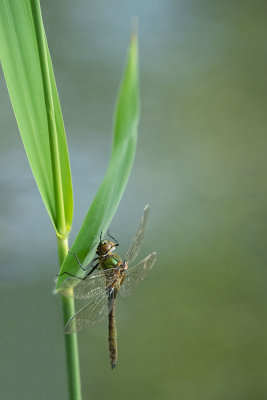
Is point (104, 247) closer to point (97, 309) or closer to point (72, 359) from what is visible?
point (97, 309)

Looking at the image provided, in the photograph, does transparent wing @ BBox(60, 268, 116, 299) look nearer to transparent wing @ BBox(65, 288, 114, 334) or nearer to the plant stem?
transparent wing @ BBox(65, 288, 114, 334)

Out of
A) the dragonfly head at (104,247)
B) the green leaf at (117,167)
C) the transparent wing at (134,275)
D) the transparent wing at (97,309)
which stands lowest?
the transparent wing at (97,309)

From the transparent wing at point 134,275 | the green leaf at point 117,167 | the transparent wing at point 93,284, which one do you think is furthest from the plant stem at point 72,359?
the transparent wing at point 134,275

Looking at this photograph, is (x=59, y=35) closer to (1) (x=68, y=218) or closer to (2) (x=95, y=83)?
(2) (x=95, y=83)

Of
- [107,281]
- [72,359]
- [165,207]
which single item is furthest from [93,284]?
[165,207]

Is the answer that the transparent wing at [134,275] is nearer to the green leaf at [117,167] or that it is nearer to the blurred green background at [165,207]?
the green leaf at [117,167]

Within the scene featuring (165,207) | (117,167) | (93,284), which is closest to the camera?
(117,167)

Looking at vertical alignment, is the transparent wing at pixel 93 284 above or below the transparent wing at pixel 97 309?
above
